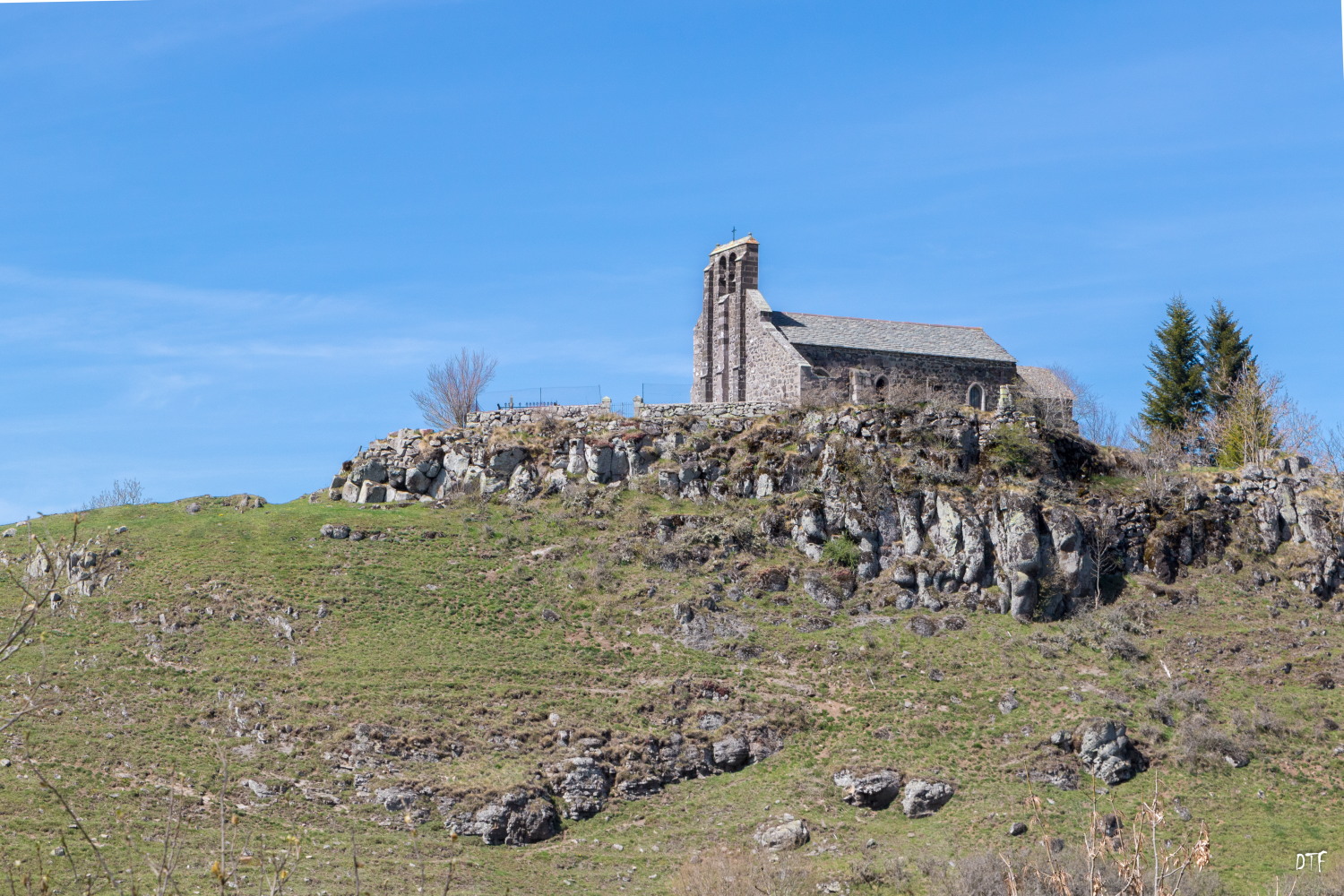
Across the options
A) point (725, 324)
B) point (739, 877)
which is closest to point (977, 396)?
point (725, 324)

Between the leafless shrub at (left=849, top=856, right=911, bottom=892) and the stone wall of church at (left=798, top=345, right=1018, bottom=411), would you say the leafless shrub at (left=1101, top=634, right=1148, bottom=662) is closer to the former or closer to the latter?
the stone wall of church at (left=798, top=345, right=1018, bottom=411)

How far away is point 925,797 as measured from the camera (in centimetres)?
3622

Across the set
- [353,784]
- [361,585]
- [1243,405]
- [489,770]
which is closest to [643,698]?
[489,770]

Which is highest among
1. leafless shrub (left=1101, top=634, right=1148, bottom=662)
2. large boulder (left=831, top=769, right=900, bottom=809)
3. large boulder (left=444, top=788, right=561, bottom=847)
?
leafless shrub (left=1101, top=634, right=1148, bottom=662)

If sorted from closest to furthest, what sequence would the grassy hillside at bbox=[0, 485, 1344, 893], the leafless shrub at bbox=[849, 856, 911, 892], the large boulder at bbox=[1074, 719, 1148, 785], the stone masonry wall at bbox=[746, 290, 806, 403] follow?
the leafless shrub at bbox=[849, 856, 911, 892] → the grassy hillside at bbox=[0, 485, 1344, 893] → the large boulder at bbox=[1074, 719, 1148, 785] → the stone masonry wall at bbox=[746, 290, 806, 403]

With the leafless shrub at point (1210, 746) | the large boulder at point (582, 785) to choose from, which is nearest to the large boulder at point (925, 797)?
the leafless shrub at point (1210, 746)

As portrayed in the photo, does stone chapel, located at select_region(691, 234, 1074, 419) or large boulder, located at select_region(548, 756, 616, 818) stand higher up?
stone chapel, located at select_region(691, 234, 1074, 419)

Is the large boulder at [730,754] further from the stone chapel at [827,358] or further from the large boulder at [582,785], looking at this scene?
the stone chapel at [827,358]

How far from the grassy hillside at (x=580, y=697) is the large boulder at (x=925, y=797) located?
1.38 feet

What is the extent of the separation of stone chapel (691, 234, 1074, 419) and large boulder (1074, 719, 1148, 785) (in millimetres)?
20232

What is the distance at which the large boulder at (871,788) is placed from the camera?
36375mm

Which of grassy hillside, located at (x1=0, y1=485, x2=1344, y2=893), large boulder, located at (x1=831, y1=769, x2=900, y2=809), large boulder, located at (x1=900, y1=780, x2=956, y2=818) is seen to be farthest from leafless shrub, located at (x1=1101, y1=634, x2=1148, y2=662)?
large boulder, located at (x1=831, y1=769, x2=900, y2=809)

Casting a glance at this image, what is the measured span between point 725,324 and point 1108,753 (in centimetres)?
2982

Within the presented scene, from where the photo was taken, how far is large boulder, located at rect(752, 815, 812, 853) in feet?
111
